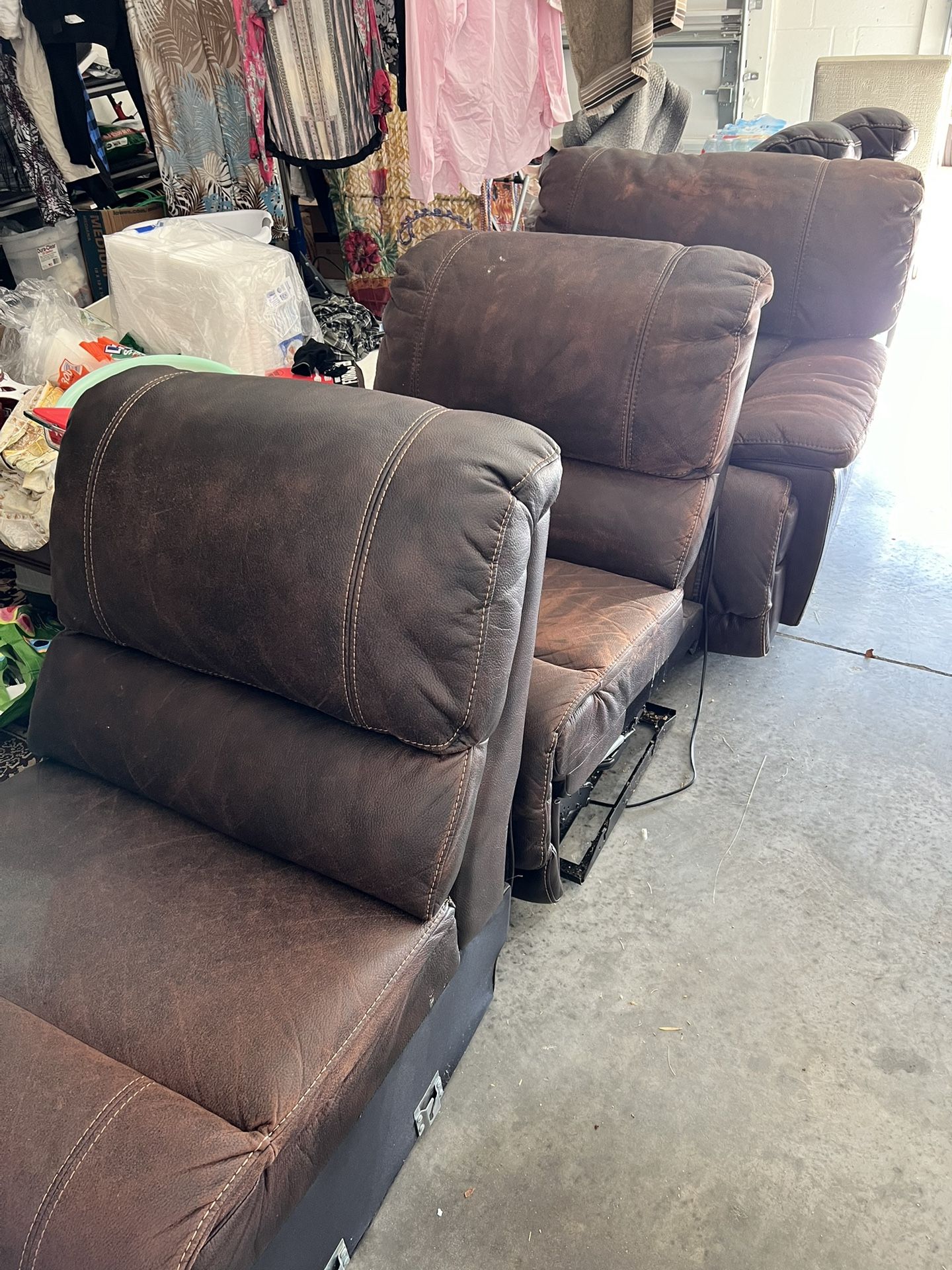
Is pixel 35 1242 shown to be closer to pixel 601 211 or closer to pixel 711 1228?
pixel 711 1228

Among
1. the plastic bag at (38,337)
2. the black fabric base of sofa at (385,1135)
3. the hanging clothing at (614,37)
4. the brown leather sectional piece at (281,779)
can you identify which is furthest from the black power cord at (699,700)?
the plastic bag at (38,337)

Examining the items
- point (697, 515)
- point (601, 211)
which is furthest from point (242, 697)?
point (601, 211)

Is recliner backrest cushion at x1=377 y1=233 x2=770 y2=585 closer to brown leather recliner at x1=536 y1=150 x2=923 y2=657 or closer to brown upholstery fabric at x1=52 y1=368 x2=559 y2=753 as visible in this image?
brown leather recliner at x1=536 y1=150 x2=923 y2=657

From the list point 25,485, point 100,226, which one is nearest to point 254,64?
point 100,226

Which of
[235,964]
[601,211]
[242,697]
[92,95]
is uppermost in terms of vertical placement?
[92,95]

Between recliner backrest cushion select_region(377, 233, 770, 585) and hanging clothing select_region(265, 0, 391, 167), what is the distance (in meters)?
0.79

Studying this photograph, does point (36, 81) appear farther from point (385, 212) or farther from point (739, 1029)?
point (739, 1029)

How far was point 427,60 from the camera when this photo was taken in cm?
215

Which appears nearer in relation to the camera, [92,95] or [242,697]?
[242,697]

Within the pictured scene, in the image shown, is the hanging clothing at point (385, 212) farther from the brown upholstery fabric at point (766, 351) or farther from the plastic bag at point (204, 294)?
the brown upholstery fabric at point (766, 351)

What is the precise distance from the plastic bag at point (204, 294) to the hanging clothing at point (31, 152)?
0.34m

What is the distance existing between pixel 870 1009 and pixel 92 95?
10.7 feet

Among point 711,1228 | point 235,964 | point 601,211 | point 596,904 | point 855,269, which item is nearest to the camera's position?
point 235,964

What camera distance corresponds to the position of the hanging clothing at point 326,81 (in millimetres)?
2236
